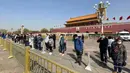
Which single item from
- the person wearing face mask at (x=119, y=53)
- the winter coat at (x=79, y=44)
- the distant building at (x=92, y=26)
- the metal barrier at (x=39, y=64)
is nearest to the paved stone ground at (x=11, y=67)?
the metal barrier at (x=39, y=64)

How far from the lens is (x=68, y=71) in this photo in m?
3.43

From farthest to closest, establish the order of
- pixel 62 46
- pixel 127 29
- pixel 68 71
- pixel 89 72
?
pixel 127 29, pixel 62 46, pixel 89 72, pixel 68 71

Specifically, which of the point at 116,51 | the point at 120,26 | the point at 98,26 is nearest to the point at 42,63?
the point at 116,51

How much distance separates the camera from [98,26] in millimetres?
57719

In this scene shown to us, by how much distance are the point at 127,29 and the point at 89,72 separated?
41.3m

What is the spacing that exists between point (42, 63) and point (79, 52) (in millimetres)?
4030

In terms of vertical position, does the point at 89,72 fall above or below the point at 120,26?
below

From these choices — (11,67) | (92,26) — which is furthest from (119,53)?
(92,26)

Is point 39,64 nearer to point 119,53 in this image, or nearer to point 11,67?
point 119,53

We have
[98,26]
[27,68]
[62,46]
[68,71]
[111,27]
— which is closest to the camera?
[68,71]

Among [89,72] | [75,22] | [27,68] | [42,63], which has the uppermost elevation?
[75,22]

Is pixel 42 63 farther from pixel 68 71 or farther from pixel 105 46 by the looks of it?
pixel 105 46

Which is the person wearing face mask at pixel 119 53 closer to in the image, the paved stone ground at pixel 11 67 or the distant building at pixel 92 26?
the paved stone ground at pixel 11 67

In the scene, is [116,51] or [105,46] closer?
[116,51]
